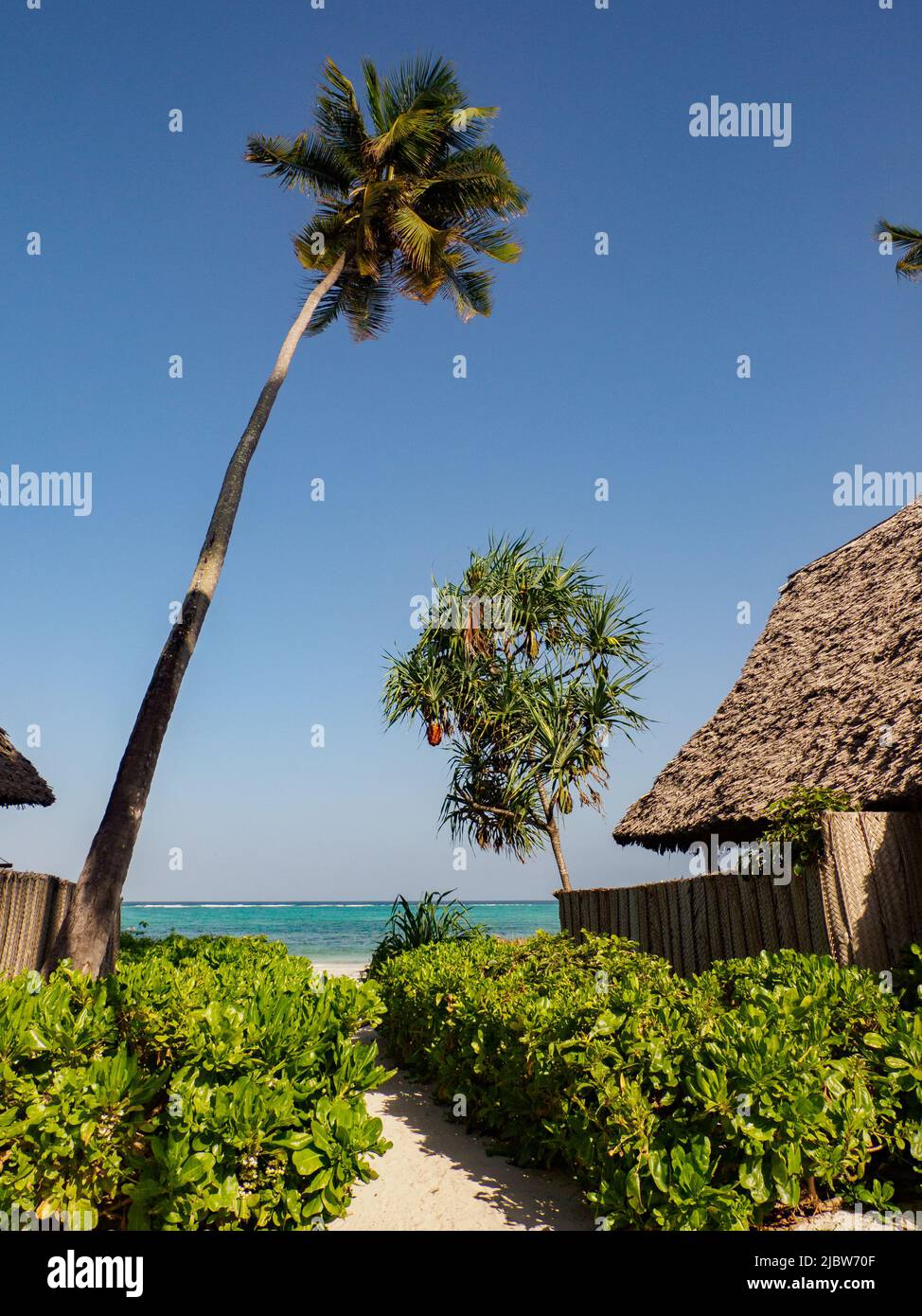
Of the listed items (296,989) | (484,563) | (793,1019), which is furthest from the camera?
(484,563)

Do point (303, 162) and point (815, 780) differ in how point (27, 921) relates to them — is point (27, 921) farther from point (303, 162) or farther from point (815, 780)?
point (303, 162)

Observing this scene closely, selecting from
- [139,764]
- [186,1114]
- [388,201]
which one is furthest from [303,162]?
[186,1114]

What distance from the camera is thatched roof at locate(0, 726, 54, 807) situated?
1005cm

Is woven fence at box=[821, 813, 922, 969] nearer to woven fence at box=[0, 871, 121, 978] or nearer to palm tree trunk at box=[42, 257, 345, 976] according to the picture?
palm tree trunk at box=[42, 257, 345, 976]

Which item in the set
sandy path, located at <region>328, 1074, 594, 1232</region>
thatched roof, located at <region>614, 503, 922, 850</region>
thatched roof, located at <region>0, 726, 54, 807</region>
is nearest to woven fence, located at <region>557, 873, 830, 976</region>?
thatched roof, located at <region>614, 503, 922, 850</region>

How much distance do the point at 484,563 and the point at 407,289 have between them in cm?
501

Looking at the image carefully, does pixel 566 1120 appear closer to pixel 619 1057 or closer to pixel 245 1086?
pixel 619 1057

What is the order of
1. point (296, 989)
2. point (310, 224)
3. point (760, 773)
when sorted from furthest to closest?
point (310, 224) < point (760, 773) < point (296, 989)

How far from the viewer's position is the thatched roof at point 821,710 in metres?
7.24

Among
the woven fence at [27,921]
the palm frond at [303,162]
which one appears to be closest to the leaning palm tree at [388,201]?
the palm frond at [303,162]

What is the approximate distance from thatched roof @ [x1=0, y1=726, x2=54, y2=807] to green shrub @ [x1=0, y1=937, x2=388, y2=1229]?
6.77 meters

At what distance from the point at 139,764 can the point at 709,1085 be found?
207 inches
